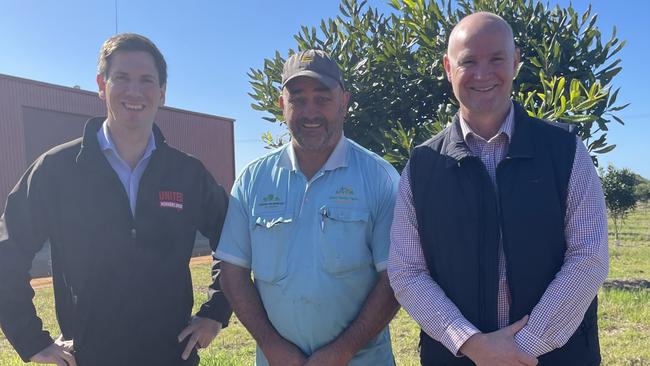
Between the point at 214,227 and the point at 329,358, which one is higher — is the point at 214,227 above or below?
above

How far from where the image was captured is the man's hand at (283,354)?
2473 millimetres

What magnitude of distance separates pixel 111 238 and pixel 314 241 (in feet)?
3.37

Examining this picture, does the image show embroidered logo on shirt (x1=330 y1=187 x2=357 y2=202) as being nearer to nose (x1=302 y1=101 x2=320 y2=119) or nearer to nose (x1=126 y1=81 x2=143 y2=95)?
nose (x1=302 y1=101 x2=320 y2=119)

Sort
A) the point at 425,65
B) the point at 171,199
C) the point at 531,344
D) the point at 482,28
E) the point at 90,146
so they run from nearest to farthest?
the point at 531,344, the point at 482,28, the point at 90,146, the point at 171,199, the point at 425,65

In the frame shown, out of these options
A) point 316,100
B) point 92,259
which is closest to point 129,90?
point 92,259

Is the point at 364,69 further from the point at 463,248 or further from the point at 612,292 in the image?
the point at 612,292

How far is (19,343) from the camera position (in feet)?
8.63

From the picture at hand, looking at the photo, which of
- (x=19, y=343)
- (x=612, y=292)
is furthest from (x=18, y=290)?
(x=612, y=292)

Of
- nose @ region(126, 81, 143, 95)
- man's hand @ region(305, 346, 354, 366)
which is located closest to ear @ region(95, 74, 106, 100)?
nose @ region(126, 81, 143, 95)

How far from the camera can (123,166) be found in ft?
9.30

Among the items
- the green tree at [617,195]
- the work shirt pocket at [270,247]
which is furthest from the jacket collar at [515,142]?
the green tree at [617,195]

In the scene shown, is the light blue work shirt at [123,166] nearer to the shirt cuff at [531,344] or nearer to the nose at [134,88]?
the nose at [134,88]

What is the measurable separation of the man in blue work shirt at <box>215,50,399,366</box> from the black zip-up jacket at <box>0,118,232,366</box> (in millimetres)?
374

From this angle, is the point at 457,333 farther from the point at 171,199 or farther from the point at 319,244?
the point at 171,199
